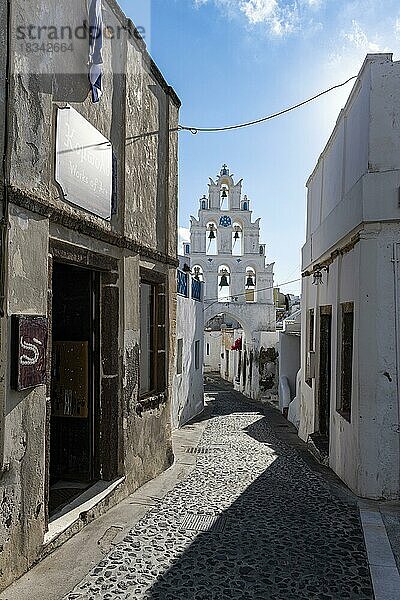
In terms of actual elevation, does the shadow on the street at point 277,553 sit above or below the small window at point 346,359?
below

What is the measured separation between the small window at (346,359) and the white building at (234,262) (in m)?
19.7

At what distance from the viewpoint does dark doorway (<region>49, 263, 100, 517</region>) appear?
684 cm

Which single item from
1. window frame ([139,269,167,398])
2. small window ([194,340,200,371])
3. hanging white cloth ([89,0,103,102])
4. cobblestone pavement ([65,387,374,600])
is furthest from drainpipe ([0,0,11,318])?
small window ([194,340,200,371])

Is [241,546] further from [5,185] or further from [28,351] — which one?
[5,185]

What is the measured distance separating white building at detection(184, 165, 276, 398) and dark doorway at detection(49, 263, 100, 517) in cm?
2180

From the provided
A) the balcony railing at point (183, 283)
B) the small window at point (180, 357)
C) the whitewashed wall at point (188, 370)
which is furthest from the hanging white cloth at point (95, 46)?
the small window at point (180, 357)

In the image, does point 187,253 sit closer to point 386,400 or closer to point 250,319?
point 250,319

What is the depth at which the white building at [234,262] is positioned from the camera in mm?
29047

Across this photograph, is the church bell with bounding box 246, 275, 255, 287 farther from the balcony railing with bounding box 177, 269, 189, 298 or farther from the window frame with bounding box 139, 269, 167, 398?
the window frame with bounding box 139, 269, 167, 398

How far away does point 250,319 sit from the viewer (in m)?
30.0

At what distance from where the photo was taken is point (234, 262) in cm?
2955

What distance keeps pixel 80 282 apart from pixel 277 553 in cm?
346

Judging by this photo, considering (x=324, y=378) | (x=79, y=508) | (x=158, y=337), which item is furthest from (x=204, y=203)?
(x=79, y=508)

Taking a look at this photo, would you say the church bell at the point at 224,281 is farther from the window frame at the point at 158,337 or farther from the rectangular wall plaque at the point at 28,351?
the rectangular wall plaque at the point at 28,351
